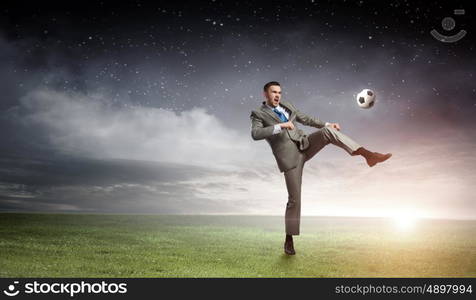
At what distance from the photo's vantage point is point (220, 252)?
Answer: 733cm

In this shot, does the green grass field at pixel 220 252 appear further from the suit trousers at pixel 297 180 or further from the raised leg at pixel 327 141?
the raised leg at pixel 327 141

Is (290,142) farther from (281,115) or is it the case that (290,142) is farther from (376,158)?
(376,158)

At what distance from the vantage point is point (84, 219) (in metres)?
12.2

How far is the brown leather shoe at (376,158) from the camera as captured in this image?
19.8ft

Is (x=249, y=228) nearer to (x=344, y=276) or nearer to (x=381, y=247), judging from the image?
(x=381, y=247)

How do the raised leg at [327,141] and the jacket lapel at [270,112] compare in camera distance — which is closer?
the raised leg at [327,141]

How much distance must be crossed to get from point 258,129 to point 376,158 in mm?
1658

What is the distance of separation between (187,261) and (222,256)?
663 mm

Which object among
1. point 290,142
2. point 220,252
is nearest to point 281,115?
point 290,142

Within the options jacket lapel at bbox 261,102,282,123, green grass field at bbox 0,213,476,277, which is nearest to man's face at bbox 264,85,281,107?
jacket lapel at bbox 261,102,282,123

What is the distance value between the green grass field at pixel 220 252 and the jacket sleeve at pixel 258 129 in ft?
5.94

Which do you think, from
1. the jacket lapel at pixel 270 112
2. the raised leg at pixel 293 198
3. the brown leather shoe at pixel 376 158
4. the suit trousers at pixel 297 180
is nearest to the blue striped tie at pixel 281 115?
the jacket lapel at pixel 270 112

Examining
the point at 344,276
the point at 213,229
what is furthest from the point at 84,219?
the point at 344,276

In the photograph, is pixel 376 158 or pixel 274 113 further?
pixel 274 113
